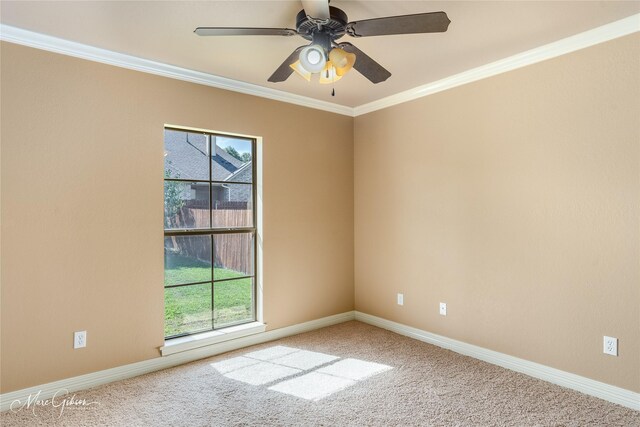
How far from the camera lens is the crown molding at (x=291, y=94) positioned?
2.40 meters

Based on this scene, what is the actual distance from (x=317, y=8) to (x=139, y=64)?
1.75m

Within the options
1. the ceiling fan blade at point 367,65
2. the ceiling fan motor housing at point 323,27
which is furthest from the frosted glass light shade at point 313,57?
the ceiling fan blade at point 367,65

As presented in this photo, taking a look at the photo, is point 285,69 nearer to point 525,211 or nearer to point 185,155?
point 185,155

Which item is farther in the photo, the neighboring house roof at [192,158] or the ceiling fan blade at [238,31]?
the neighboring house roof at [192,158]

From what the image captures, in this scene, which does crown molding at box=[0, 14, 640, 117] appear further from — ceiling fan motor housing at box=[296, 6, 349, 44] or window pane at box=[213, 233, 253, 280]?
ceiling fan motor housing at box=[296, 6, 349, 44]

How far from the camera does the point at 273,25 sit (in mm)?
2340

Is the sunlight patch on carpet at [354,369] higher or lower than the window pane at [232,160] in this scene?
lower

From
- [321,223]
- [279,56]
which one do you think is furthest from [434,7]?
[321,223]

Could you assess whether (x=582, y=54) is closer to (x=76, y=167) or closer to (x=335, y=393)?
(x=335, y=393)

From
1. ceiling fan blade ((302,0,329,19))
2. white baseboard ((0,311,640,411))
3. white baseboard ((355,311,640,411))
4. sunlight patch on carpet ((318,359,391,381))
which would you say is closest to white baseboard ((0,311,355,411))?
white baseboard ((0,311,640,411))

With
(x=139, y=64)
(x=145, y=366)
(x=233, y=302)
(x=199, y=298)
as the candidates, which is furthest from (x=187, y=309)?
(x=139, y=64)

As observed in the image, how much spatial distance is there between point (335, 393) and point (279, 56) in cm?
247

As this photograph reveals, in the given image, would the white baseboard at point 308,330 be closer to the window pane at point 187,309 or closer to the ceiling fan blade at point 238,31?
the window pane at point 187,309

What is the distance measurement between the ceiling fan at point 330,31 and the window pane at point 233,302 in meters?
2.10
